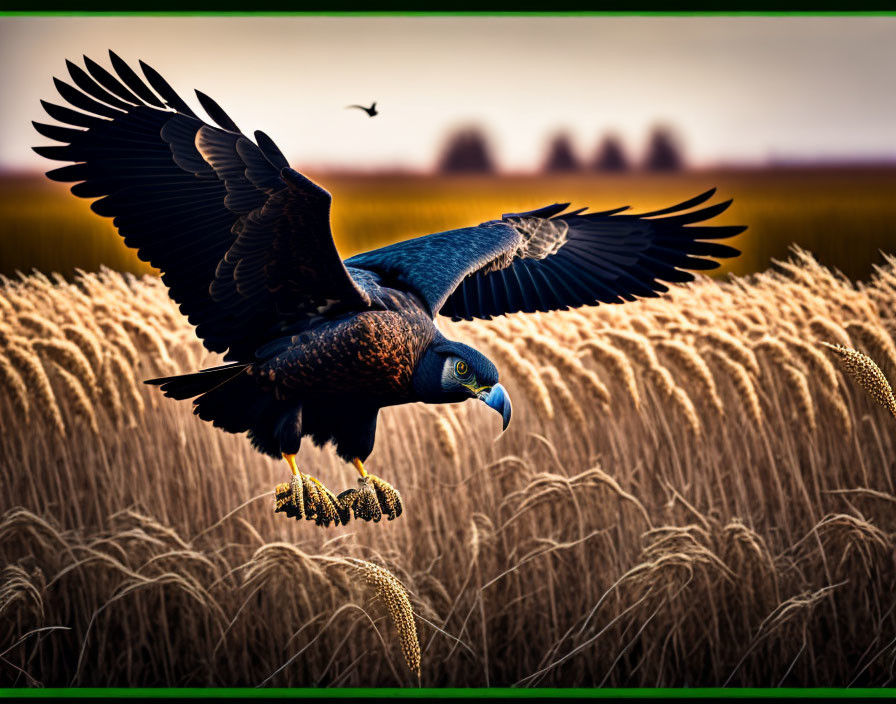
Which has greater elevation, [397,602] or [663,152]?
[663,152]

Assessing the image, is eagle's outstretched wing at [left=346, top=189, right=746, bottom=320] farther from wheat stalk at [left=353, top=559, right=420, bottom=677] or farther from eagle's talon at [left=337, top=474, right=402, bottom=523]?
wheat stalk at [left=353, top=559, right=420, bottom=677]

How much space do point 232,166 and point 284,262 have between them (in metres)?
0.40

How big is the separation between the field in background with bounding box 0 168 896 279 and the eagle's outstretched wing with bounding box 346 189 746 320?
0.25ft

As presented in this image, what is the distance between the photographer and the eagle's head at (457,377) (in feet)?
12.6

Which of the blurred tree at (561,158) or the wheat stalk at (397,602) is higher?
the blurred tree at (561,158)

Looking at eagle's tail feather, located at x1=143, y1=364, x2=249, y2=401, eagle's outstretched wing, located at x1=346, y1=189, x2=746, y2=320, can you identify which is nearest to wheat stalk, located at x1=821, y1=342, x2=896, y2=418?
eagle's outstretched wing, located at x1=346, y1=189, x2=746, y2=320

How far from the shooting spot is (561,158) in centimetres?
446

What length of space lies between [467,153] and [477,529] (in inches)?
66.1

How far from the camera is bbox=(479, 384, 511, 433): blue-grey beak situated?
149 inches

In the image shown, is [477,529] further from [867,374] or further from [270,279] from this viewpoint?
[867,374]

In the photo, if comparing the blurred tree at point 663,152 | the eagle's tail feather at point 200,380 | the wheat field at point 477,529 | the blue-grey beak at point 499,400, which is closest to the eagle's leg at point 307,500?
the wheat field at point 477,529

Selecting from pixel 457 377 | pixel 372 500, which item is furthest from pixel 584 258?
pixel 372 500

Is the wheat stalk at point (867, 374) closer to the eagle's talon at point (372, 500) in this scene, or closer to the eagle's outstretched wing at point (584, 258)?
the eagle's outstretched wing at point (584, 258)

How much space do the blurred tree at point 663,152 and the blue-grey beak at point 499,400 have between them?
134 cm
